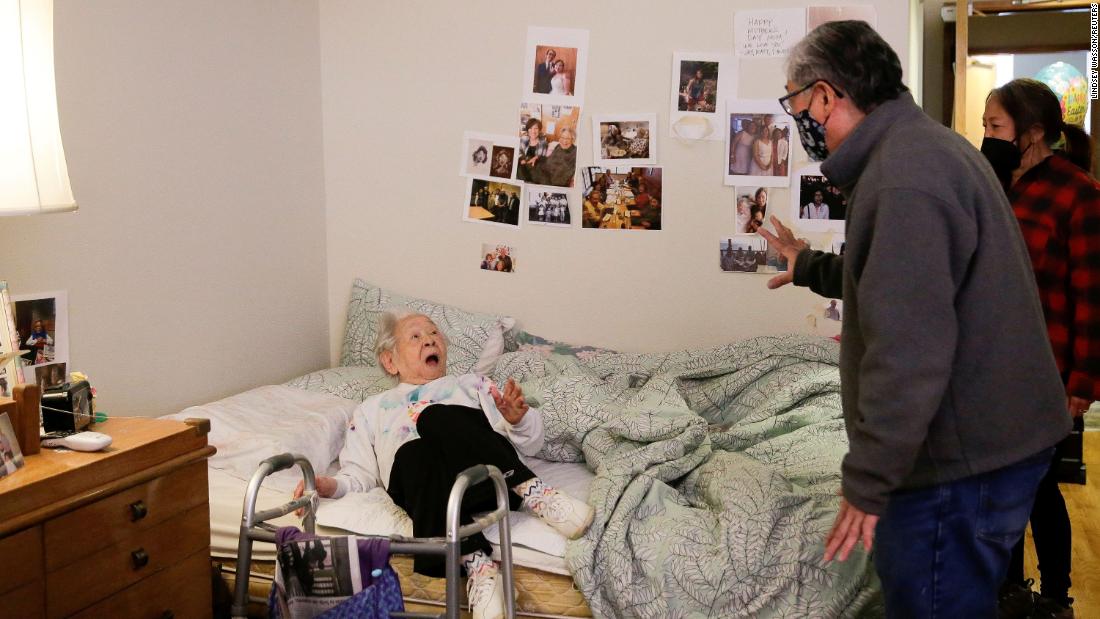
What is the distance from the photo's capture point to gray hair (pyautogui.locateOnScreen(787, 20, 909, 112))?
5.11 feet

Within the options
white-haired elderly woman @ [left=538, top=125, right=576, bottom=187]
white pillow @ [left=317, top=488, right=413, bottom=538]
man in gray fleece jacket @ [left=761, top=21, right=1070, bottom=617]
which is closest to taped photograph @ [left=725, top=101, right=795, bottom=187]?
white-haired elderly woman @ [left=538, top=125, right=576, bottom=187]

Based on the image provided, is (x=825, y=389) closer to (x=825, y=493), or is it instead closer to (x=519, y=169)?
(x=825, y=493)

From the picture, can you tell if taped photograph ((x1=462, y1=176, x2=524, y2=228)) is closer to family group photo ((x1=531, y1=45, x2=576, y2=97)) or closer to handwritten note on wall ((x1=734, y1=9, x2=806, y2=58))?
family group photo ((x1=531, y1=45, x2=576, y2=97))

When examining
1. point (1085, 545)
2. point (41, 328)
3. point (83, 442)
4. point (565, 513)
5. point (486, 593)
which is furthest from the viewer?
point (1085, 545)

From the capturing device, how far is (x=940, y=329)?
1380 millimetres

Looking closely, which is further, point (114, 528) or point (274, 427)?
point (274, 427)

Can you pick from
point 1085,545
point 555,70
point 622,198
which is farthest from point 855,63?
point 1085,545

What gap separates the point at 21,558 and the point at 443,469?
931 mm

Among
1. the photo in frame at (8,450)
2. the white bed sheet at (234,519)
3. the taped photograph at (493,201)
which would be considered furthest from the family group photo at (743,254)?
the photo in frame at (8,450)

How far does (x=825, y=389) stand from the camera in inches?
107

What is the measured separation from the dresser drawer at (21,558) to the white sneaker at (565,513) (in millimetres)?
1022

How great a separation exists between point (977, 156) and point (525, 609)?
130cm

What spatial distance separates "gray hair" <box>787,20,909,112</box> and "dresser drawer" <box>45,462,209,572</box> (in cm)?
138

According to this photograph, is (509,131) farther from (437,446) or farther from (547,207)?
(437,446)
